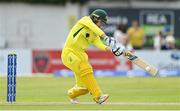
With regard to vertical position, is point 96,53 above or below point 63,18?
above

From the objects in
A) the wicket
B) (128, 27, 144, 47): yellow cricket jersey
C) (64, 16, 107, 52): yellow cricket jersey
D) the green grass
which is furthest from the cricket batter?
(128, 27, 144, 47): yellow cricket jersey

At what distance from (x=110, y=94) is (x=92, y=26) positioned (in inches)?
172

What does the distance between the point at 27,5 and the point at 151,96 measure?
1028 inches

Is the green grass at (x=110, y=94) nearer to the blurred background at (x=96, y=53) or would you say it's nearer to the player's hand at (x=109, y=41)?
the blurred background at (x=96, y=53)

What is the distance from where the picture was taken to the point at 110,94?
1864 cm

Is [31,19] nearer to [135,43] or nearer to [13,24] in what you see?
[13,24]

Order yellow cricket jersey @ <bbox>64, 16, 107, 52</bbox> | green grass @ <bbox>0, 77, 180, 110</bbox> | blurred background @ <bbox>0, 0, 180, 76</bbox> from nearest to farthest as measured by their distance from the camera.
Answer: green grass @ <bbox>0, 77, 180, 110</bbox> → yellow cricket jersey @ <bbox>64, 16, 107, 52</bbox> → blurred background @ <bbox>0, 0, 180, 76</bbox>

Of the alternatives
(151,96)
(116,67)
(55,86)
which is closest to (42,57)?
(116,67)

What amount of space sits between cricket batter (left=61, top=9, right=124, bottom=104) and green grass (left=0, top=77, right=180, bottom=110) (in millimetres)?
291

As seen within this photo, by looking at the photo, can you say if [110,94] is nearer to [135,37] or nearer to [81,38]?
[81,38]

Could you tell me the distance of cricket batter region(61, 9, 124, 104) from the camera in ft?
48.4

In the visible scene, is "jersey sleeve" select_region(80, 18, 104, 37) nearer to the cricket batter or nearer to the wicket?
the cricket batter

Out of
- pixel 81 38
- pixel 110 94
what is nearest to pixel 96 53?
pixel 110 94

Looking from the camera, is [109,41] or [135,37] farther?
[135,37]
